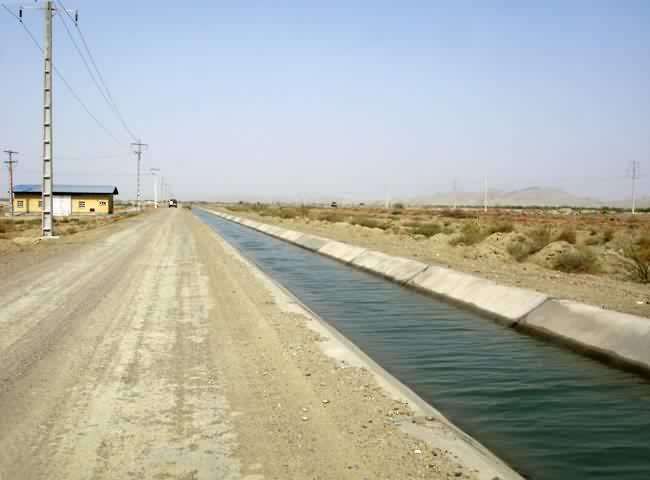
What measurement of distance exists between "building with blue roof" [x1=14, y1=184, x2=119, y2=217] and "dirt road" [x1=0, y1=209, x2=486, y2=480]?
8976cm

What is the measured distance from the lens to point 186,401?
23.6 ft

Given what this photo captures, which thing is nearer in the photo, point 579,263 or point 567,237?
point 579,263

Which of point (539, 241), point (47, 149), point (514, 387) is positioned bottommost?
point (514, 387)

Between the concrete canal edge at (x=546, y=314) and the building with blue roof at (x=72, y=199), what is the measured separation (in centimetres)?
8436

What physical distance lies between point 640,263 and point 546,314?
904 cm

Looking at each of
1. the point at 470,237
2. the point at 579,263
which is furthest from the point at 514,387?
the point at 470,237

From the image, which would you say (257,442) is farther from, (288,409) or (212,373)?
(212,373)

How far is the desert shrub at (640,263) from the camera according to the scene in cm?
1998

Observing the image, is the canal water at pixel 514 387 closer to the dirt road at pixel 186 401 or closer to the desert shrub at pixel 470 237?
the dirt road at pixel 186 401

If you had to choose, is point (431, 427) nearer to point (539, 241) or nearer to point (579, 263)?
point (579, 263)

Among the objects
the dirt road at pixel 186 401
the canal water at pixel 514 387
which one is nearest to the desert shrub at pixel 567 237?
the canal water at pixel 514 387

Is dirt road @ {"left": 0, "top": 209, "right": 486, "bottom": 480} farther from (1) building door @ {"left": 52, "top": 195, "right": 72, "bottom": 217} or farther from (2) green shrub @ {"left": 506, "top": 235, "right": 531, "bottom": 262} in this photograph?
(1) building door @ {"left": 52, "top": 195, "right": 72, "bottom": 217}

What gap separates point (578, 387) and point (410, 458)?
449 cm

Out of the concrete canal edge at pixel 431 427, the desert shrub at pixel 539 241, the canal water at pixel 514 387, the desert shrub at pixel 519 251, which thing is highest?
the desert shrub at pixel 539 241
